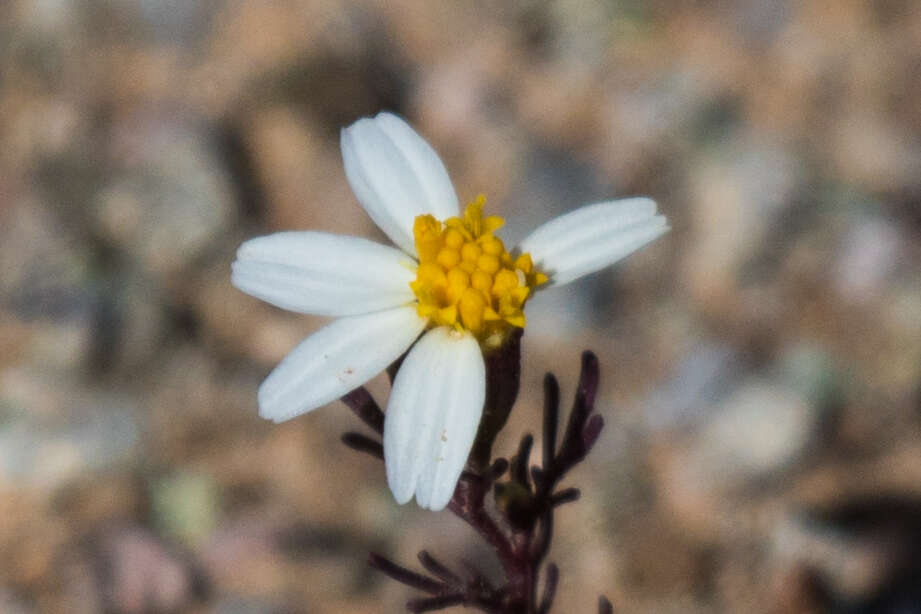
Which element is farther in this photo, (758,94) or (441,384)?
(758,94)

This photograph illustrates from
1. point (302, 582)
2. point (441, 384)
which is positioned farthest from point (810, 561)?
point (441, 384)

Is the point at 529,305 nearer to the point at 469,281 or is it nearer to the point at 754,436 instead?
the point at 754,436

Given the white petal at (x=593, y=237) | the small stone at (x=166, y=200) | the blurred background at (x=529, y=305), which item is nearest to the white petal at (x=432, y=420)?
the white petal at (x=593, y=237)

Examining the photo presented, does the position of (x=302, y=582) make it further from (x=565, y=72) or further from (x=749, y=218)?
(x=565, y=72)

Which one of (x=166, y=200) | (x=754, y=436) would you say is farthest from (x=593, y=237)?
(x=166, y=200)

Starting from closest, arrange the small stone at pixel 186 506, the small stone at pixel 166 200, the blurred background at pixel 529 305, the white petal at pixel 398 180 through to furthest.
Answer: the white petal at pixel 398 180 < the blurred background at pixel 529 305 < the small stone at pixel 186 506 < the small stone at pixel 166 200

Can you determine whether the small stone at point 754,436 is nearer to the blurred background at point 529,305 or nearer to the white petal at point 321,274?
the blurred background at point 529,305
